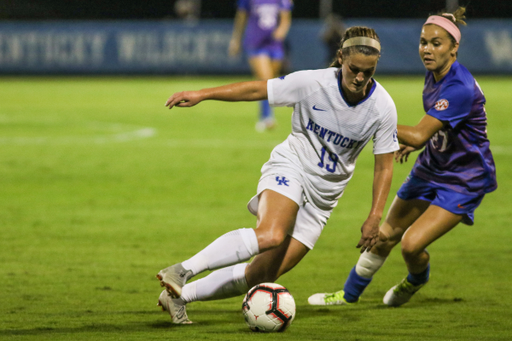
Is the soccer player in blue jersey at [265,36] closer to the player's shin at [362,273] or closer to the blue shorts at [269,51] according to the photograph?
the blue shorts at [269,51]

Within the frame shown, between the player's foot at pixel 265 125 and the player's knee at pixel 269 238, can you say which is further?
the player's foot at pixel 265 125

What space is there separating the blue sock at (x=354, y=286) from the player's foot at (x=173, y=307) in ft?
3.87

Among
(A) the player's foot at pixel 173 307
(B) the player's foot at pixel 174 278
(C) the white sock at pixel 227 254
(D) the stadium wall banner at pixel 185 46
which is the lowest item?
(D) the stadium wall banner at pixel 185 46

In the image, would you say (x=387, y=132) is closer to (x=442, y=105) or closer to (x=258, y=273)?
(x=442, y=105)

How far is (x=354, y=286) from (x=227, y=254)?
4.18 ft

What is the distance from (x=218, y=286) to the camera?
4.39 m

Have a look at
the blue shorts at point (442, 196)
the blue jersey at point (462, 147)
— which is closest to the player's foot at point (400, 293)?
the blue shorts at point (442, 196)

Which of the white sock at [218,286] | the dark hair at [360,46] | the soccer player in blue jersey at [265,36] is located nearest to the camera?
the dark hair at [360,46]

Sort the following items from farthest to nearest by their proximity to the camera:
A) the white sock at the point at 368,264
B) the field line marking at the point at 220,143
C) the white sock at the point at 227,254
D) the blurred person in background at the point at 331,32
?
the blurred person in background at the point at 331,32
the field line marking at the point at 220,143
the white sock at the point at 368,264
the white sock at the point at 227,254

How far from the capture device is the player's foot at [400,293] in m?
4.98

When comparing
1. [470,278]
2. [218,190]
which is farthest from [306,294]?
[218,190]

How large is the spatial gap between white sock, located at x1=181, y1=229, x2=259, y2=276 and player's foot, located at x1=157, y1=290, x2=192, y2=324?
409mm

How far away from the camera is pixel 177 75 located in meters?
25.5

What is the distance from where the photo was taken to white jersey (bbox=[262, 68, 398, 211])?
432 centimetres
